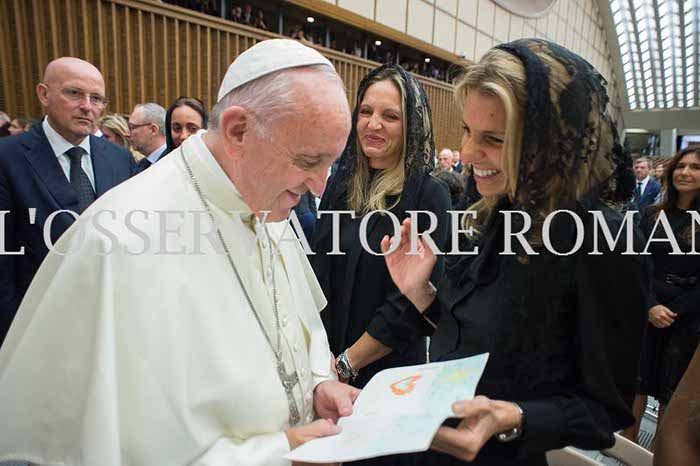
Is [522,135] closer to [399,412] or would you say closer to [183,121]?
[399,412]

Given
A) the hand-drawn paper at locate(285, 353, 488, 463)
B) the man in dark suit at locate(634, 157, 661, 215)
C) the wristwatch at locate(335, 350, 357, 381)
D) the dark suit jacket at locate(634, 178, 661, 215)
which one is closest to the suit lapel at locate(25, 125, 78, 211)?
the wristwatch at locate(335, 350, 357, 381)

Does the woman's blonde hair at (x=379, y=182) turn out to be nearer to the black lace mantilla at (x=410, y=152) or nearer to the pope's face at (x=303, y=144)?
the black lace mantilla at (x=410, y=152)

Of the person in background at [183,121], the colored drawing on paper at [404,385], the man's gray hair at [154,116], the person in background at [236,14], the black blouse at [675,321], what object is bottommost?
the black blouse at [675,321]

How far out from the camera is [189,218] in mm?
1083

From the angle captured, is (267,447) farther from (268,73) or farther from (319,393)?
(268,73)

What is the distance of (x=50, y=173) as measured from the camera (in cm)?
247

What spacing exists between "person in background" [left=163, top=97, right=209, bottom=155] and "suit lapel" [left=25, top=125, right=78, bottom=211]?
0.85 meters

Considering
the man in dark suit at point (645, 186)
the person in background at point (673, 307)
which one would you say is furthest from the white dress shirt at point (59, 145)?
the man in dark suit at point (645, 186)

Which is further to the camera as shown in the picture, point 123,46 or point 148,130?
point 123,46

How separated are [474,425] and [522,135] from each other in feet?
2.16

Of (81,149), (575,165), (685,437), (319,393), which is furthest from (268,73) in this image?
(81,149)

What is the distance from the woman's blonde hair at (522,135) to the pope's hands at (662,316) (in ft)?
7.29

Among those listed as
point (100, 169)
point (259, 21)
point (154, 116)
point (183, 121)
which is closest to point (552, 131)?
point (100, 169)

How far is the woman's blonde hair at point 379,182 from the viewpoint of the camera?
6.11 feet
